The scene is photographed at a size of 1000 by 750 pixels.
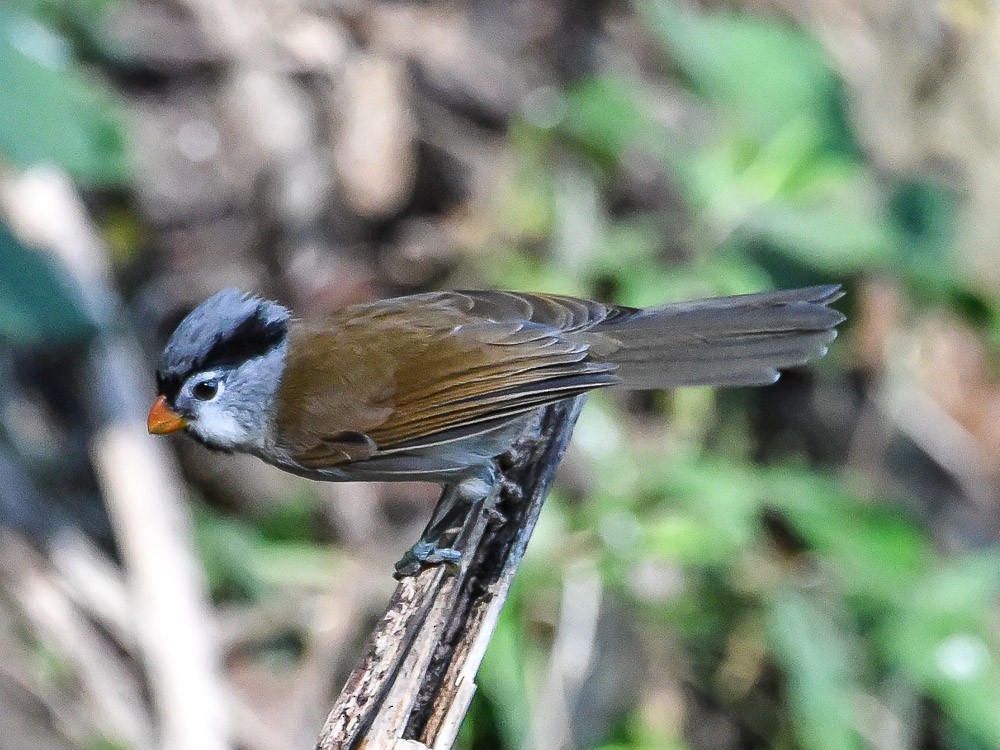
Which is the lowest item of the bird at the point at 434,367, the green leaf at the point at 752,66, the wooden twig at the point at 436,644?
the wooden twig at the point at 436,644

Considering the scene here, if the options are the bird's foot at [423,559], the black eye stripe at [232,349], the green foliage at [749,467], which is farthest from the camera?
the green foliage at [749,467]

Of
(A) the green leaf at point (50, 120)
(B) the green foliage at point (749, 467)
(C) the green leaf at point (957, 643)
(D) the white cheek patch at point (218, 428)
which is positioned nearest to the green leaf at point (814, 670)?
(B) the green foliage at point (749, 467)

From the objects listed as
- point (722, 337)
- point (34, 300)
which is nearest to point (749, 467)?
point (722, 337)

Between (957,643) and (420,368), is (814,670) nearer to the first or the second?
(957,643)

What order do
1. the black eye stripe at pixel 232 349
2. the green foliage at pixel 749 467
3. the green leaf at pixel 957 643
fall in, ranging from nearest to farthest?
the black eye stripe at pixel 232 349 < the green leaf at pixel 957 643 < the green foliage at pixel 749 467

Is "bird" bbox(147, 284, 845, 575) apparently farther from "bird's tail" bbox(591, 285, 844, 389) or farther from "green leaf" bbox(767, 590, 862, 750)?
"green leaf" bbox(767, 590, 862, 750)

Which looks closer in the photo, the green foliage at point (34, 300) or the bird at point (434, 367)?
the bird at point (434, 367)

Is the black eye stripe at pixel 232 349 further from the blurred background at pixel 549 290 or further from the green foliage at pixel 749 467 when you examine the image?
the green foliage at pixel 749 467
